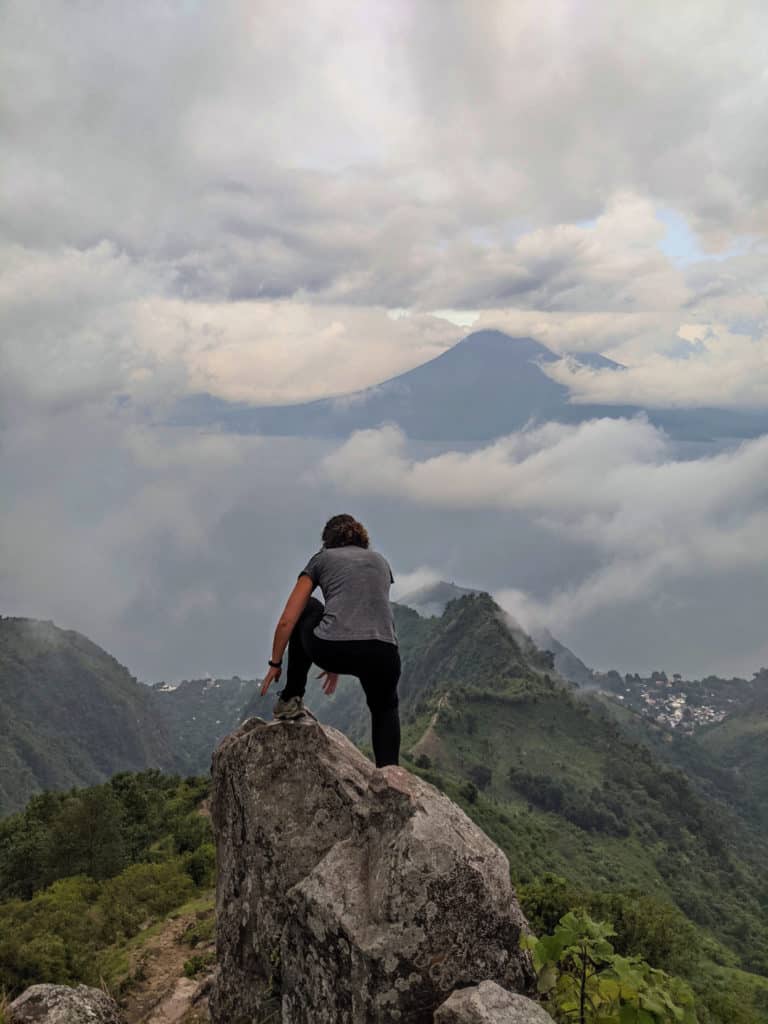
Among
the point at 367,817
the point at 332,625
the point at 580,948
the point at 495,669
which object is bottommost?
the point at 495,669

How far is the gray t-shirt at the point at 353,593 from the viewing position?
909 centimetres

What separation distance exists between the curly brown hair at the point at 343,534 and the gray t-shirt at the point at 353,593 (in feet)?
1.23

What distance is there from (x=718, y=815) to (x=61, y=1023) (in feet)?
595

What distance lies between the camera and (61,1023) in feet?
30.2

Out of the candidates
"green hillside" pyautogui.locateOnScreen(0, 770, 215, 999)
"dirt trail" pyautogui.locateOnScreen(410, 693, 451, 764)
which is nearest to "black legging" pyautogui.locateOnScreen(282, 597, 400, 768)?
"green hillside" pyautogui.locateOnScreen(0, 770, 215, 999)

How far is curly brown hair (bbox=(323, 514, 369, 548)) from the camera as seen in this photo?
33.3 feet

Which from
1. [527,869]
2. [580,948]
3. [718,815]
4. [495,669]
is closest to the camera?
[580,948]

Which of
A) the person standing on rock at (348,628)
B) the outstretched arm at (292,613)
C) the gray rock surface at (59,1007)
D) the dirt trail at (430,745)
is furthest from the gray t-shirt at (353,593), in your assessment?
the dirt trail at (430,745)

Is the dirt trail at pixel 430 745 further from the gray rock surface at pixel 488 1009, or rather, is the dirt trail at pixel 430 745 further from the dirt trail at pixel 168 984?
the gray rock surface at pixel 488 1009

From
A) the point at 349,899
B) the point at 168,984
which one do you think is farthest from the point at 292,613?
the point at 168,984

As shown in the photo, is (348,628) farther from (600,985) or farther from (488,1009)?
(600,985)

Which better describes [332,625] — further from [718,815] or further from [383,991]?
[718,815]

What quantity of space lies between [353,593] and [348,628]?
0.48 m

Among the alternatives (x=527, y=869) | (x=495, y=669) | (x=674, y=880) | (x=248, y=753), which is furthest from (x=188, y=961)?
(x=495, y=669)
